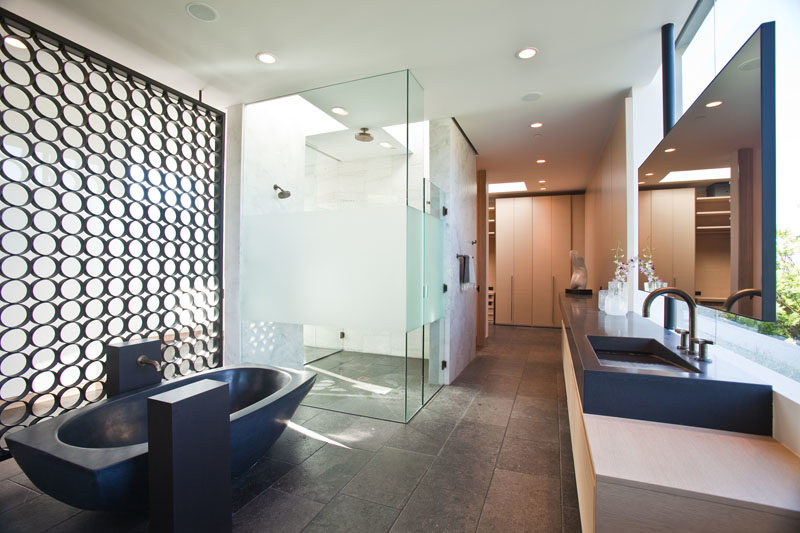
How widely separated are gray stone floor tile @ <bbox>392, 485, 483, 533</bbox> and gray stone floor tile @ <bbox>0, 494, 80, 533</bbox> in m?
1.68

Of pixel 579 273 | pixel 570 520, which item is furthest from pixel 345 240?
pixel 579 273

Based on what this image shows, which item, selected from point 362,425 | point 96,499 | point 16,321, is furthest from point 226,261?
point 96,499

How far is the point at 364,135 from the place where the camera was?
10.4 ft

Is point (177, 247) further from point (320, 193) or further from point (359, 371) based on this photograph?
point (359, 371)

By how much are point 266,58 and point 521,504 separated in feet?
11.1

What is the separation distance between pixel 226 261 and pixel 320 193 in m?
1.24

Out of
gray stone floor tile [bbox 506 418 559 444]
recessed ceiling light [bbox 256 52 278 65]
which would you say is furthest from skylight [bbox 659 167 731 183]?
recessed ceiling light [bbox 256 52 278 65]

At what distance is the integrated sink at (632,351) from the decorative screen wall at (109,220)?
2747 millimetres

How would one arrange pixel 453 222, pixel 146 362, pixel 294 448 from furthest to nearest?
1. pixel 453 222
2. pixel 294 448
3. pixel 146 362

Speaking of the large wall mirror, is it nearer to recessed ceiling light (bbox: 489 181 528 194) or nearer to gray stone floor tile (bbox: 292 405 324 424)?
gray stone floor tile (bbox: 292 405 324 424)

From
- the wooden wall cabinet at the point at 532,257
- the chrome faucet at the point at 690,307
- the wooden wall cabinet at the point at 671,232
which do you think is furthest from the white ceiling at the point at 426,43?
the wooden wall cabinet at the point at 532,257

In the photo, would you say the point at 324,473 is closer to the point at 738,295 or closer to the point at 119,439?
the point at 119,439

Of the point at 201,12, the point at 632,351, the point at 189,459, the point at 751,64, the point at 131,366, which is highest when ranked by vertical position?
the point at 201,12

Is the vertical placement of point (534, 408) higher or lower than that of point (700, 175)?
lower
